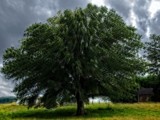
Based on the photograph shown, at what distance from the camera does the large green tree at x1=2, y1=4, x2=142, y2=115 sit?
178 feet

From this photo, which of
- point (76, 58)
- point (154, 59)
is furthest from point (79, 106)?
point (154, 59)

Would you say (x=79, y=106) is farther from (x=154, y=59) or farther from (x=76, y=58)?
(x=154, y=59)

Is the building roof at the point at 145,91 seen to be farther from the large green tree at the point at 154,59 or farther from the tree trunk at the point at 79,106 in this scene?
the tree trunk at the point at 79,106

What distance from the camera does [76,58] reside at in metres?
54.5

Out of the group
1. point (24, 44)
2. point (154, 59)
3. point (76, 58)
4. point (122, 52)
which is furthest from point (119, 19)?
point (154, 59)

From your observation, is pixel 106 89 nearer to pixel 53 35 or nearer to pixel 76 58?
pixel 76 58

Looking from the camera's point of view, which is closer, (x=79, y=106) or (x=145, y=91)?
(x=79, y=106)

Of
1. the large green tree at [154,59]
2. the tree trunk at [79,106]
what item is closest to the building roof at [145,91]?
the large green tree at [154,59]

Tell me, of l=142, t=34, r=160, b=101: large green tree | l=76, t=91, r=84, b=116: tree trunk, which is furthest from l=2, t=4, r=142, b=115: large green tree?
l=142, t=34, r=160, b=101: large green tree

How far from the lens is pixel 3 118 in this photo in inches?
651

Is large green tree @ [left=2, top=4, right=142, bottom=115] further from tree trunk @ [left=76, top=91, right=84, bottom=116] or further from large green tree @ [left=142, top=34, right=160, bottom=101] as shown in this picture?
large green tree @ [left=142, top=34, right=160, bottom=101]

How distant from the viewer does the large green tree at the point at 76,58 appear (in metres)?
54.3

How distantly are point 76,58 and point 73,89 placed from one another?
4454 mm

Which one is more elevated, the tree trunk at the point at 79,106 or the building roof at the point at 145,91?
the building roof at the point at 145,91
